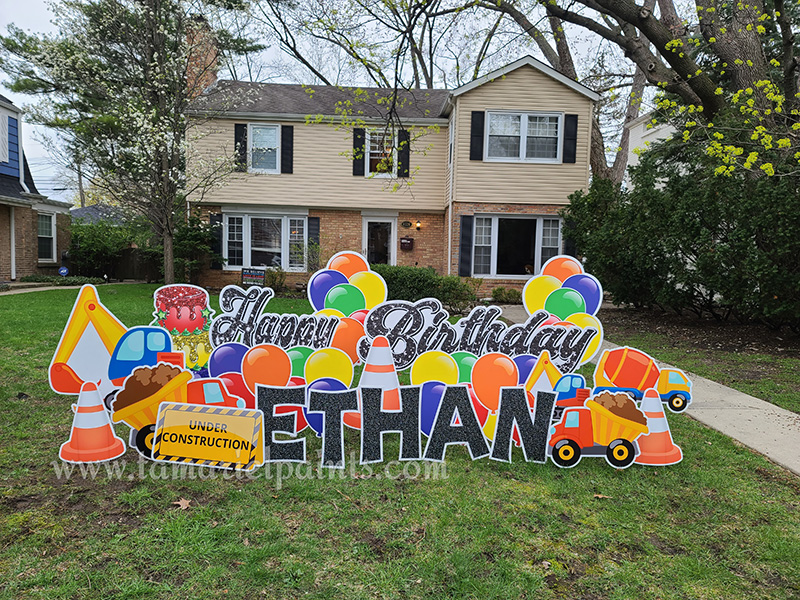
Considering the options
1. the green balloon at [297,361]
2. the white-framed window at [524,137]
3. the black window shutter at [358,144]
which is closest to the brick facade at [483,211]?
the white-framed window at [524,137]

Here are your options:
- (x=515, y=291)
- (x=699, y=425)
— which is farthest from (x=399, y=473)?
(x=515, y=291)

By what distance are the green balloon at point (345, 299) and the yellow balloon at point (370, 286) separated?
0.05 m

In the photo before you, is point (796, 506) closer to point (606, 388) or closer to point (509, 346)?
point (606, 388)

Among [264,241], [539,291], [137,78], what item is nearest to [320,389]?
[539,291]

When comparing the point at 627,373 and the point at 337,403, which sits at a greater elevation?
the point at 627,373

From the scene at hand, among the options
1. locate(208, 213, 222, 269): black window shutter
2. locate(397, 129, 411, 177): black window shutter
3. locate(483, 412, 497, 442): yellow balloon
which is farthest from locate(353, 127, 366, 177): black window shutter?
locate(483, 412, 497, 442): yellow balloon

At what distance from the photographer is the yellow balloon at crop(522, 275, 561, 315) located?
5668 millimetres

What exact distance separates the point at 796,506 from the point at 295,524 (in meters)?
3.33

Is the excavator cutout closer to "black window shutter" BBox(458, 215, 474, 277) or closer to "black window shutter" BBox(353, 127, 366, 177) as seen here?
"black window shutter" BBox(458, 215, 474, 277)

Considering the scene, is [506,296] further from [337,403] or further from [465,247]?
[337,403]

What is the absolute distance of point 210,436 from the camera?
3.69m

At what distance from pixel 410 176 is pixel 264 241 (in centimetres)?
525

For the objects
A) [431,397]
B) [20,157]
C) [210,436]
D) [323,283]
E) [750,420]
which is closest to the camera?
[210,436]

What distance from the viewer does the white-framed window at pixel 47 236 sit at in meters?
18.0
